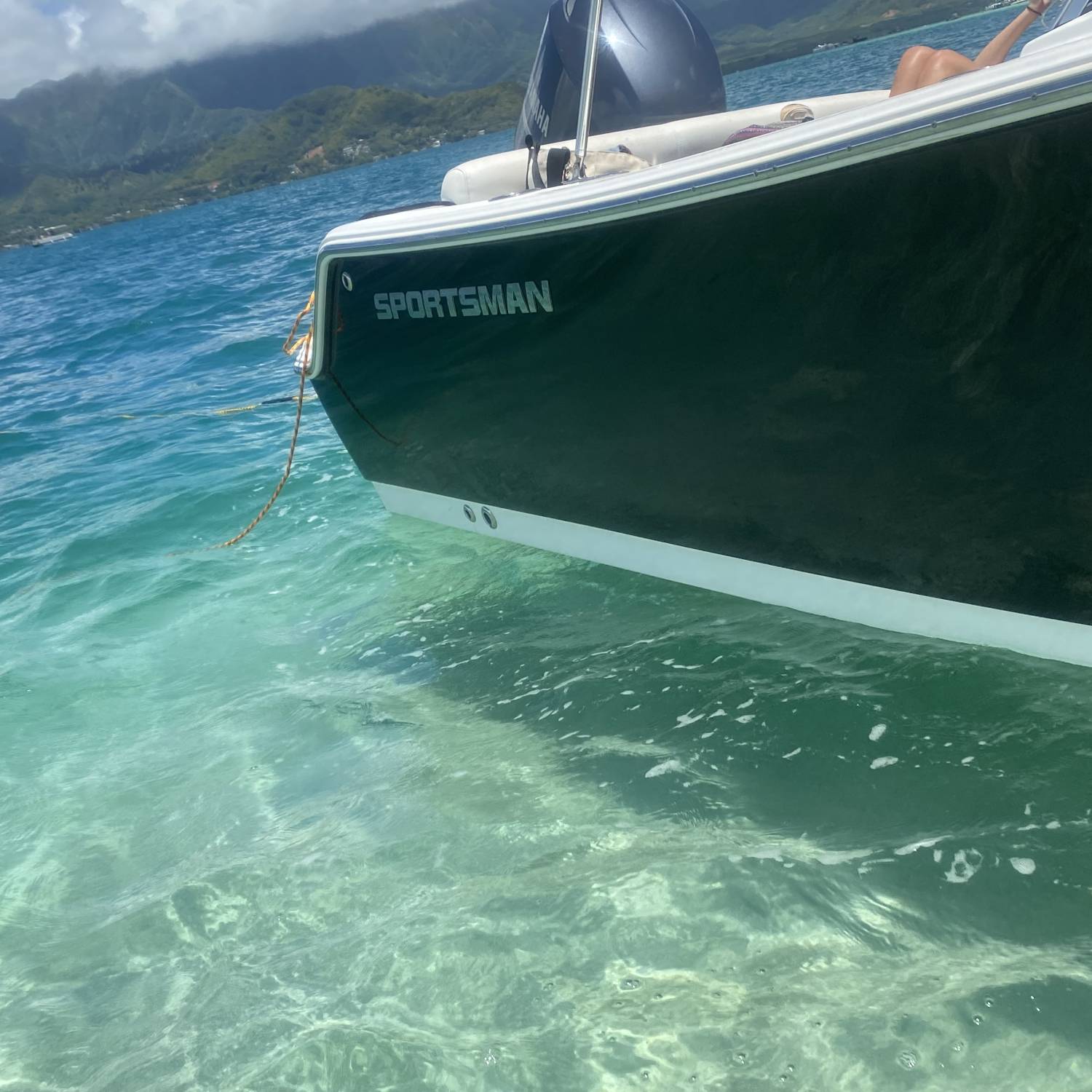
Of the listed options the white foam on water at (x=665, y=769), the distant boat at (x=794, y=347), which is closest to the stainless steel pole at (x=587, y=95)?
the distant boat at (x=794, y=347)

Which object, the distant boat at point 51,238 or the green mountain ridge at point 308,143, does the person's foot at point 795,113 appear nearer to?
the green mountain ridge at point 308,143

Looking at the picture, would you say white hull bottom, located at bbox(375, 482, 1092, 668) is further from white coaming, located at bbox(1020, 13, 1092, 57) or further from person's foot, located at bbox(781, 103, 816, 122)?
person's foot, located at bbox(781, 103, 816, 122)

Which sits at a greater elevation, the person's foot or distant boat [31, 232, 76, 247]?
distant boat [31, 232, 76, 247]

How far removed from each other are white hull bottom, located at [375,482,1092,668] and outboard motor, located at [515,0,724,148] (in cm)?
201

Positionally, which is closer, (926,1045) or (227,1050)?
(926,1045)

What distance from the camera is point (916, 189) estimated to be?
2.73 m

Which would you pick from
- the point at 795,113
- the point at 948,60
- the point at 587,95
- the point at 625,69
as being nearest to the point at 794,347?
the point at 948,60

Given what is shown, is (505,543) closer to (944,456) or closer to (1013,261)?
(944,456)

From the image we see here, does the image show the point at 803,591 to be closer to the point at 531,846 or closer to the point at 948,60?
the point at 531,846

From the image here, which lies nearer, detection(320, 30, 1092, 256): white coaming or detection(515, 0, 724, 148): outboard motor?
detection(320, 30, 1092, 256): white coaming

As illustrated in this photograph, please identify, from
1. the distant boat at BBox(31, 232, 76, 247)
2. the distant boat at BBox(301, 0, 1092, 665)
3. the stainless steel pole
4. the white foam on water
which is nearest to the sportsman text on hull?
the distant boat at BBox(301, 0, 1092, 665)

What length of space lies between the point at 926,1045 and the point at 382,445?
4116 mm

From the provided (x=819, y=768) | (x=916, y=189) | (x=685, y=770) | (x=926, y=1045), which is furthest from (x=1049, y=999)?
(x=916, y=189)

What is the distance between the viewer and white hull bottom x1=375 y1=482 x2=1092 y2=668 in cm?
326
